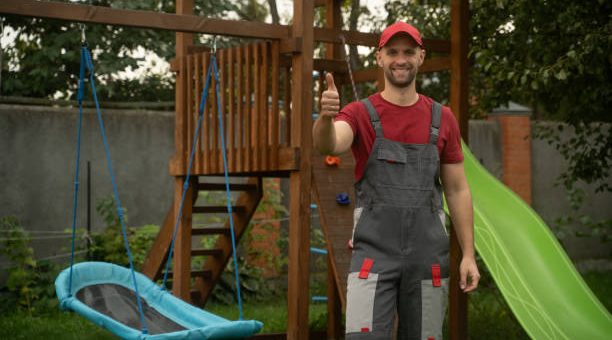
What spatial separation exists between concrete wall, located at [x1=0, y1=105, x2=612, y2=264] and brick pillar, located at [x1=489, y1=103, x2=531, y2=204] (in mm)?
4963

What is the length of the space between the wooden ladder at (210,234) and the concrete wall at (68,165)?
2.50 meters

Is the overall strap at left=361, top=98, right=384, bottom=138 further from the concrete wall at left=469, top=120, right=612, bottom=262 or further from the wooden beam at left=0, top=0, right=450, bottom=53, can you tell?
the concrete wall at left=469, top=120, right=612, bottom=262

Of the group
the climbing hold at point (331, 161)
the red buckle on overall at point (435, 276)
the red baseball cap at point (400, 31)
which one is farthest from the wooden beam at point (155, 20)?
the red buckle on overall at point (435, 276)

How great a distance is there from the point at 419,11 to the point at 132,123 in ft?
12.2

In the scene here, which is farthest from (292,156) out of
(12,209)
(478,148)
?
(478,148)

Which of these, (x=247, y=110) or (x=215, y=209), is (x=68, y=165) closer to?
(x=215, y=209)

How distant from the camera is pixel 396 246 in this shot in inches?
145

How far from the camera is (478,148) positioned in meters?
13.7

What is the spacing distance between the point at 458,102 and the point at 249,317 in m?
3.28

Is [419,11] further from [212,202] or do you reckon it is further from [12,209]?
[12,209]

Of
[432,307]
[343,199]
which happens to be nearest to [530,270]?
[343,199]

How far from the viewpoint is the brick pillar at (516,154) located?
45.4 feet

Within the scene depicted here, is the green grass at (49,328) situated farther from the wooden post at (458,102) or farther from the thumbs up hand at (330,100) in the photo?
the thumbs up hand at (330,100)

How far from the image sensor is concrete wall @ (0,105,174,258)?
10312 millimetres
